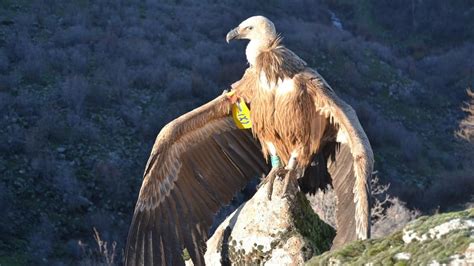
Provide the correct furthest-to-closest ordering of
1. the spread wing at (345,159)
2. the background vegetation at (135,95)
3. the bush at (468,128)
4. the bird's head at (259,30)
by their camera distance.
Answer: the bush at (468,128) → the background vegetation at (135,95) → the bird's head at (259,30) → the spread wing at (345,159)

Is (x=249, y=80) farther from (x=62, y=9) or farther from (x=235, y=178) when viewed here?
(x=62, y=9)

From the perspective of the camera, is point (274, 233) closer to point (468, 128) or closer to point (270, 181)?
point (270, 181)

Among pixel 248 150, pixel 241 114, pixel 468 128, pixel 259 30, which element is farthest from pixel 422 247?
pixel 468 128

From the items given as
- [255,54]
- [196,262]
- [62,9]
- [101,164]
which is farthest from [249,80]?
[62,9]

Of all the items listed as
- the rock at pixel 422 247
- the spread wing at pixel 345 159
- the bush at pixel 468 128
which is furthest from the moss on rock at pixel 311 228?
the bush at pixel 468 128

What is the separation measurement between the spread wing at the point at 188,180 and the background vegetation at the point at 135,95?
1028cm

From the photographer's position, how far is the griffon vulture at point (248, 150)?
5.96m

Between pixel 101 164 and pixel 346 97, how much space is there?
35.7ft

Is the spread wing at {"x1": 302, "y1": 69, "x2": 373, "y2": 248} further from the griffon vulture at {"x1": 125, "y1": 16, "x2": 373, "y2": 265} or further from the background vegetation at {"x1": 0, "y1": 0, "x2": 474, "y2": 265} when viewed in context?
the background vegetation at {"x1": 0, "y1": 0, "x2": 474, "y2": 265}

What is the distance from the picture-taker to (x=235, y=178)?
6.66m

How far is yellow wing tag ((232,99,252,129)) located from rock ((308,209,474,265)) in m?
2.67

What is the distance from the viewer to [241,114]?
21.4ft

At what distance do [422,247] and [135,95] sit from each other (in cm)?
2155

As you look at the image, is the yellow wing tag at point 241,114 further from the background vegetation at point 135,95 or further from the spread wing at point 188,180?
the background vegetation at point 135,95
